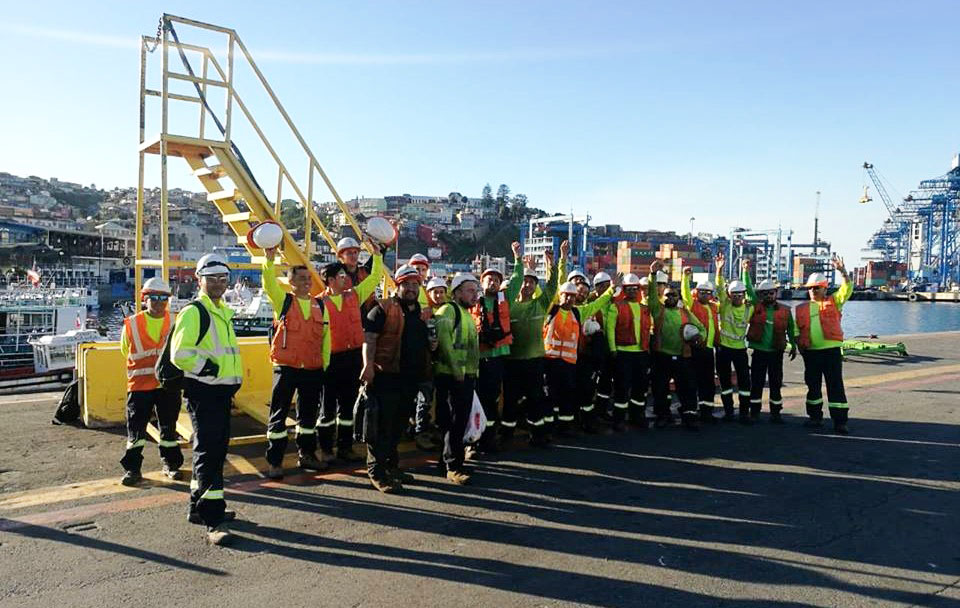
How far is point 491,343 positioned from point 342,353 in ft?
5.22

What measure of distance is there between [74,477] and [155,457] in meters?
0.81

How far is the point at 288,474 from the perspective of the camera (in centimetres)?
582

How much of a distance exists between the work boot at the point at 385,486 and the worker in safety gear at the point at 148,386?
71.4 inches

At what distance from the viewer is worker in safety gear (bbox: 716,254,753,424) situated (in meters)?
8.64

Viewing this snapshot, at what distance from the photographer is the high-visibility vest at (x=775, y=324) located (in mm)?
8688

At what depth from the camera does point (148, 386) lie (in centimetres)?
556

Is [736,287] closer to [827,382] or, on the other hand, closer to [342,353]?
[827,382]

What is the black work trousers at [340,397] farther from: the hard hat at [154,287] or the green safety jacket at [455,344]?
the hard hat at [154,287]

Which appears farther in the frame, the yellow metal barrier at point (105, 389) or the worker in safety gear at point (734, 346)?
the worker in safety gear at point (734, 346)

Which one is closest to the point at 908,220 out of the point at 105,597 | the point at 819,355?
the point at 819,355

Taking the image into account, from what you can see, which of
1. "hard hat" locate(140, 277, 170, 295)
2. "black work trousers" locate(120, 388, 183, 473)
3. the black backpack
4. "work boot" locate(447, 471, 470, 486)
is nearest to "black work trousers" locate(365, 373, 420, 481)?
"work boot" locate(447, 471, 470, 486)

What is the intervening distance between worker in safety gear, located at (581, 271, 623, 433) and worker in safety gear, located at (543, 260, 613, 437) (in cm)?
26

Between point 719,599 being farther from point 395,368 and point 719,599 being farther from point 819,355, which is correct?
point 819,355

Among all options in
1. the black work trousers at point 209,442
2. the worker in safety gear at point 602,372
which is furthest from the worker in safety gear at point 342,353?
the worker in safety gear at point 602,372
